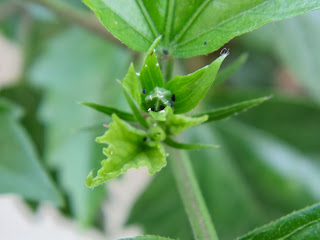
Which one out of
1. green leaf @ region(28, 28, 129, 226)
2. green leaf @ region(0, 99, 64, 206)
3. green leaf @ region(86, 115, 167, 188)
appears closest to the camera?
green leaf @ region(86, 115, 167, 188)

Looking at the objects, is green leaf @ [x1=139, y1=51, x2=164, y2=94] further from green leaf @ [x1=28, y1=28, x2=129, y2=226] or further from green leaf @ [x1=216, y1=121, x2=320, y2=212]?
green leaf @ [x1=216, y1=121, x2=320, y2=212]

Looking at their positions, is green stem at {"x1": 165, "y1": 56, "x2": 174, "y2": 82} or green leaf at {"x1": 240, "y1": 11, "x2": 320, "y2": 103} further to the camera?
green leaf at {"x1": 240, "y1": 11, "x2": 320, "y2": 103}

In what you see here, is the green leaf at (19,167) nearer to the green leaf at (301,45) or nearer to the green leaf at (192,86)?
the green leaf at (192,86)

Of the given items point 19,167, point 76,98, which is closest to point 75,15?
point 76,98

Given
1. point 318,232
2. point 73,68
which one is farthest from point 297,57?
point 318,232

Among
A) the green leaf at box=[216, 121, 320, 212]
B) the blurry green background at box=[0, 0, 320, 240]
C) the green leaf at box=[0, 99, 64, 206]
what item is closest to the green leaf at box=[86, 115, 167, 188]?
the green leaf at box=[0, 99, 64, 206]

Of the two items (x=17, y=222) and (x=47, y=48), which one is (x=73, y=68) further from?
(x=17, y=222)
